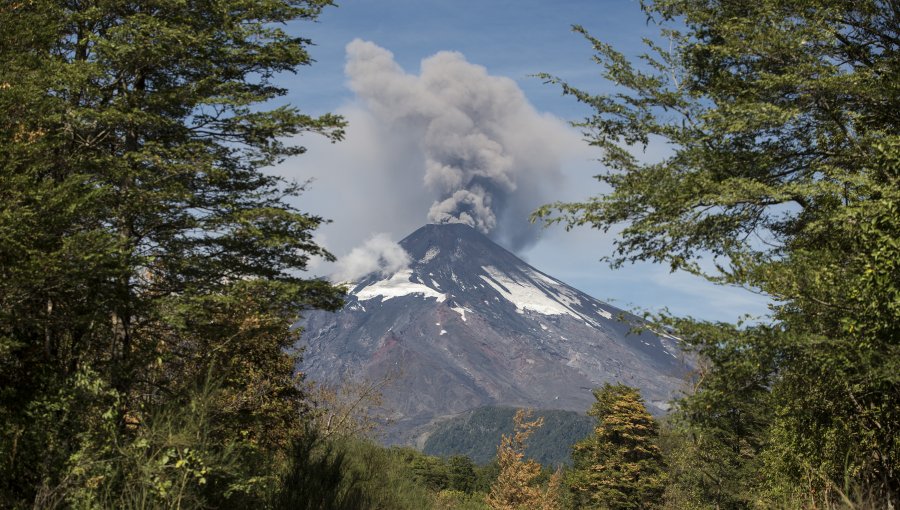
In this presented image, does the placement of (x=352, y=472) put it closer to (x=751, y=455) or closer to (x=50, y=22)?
(x=50, y=22)

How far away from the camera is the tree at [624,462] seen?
3972cm

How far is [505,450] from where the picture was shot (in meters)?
26.9

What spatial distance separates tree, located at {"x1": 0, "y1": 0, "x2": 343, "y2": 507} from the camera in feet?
25.1

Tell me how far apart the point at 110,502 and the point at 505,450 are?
21.1 meters

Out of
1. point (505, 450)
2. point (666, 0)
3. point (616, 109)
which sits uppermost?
point (666, 0)

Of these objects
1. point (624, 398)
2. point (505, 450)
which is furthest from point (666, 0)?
point (624, 398)

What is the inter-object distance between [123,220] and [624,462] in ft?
122

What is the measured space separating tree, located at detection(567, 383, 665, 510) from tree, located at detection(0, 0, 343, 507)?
31.4 meters

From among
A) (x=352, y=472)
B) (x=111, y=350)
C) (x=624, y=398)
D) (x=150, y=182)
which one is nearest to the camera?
(x=111, y=350)

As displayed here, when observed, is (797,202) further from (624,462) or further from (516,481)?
(624,462)

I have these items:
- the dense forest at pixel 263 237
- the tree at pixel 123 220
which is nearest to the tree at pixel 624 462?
the dense forest at pixel 263 237

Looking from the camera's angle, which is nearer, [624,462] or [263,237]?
[263,237]

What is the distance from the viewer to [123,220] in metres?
10.2

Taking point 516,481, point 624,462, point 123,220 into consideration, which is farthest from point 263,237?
point 624,462
